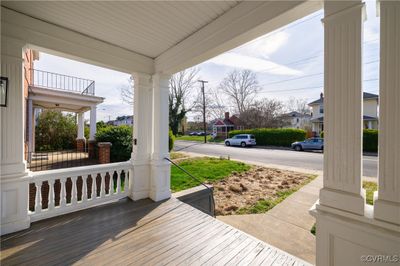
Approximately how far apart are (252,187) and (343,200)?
4.52 meters

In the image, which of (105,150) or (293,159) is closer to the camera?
(105,150)

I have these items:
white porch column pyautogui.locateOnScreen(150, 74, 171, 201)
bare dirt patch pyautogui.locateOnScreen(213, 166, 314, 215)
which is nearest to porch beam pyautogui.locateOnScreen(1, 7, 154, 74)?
white porch column pyautogui.locateOnScreen(150, 74, 171, 201)

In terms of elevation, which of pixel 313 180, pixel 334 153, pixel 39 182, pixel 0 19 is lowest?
pixel 313 180

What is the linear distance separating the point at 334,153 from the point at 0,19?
3992 mm

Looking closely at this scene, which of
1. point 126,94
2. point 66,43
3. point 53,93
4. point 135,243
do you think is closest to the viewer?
point 135,243

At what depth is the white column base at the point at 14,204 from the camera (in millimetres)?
2514

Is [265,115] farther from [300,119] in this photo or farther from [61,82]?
[61,82]

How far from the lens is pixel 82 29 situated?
292 centimetres

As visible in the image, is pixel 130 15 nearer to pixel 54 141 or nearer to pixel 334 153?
pixel 334 153

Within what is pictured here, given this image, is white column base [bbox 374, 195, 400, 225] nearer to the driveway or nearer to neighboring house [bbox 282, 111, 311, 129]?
the driveway

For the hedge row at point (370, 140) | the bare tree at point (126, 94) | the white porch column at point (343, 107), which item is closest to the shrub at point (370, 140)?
the hedge row at point (370, 140)

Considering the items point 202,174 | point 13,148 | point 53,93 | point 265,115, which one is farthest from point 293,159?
point 265,115

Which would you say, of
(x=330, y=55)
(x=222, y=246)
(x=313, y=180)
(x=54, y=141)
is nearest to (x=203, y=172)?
(x=313, y=180)

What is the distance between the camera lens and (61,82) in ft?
27.5
